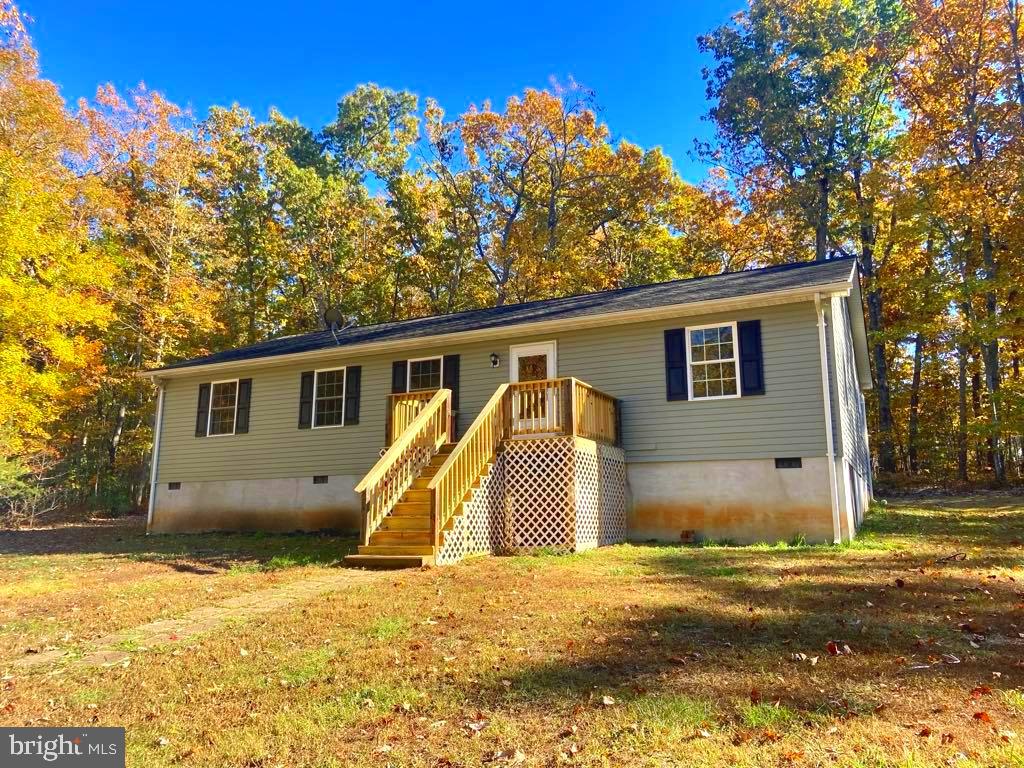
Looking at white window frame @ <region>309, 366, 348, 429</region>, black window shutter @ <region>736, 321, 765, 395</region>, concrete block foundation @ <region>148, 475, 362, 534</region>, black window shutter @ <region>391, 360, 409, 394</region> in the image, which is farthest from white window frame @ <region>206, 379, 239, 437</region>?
black window shutter @ <region>736, 321, 765, 395</region>

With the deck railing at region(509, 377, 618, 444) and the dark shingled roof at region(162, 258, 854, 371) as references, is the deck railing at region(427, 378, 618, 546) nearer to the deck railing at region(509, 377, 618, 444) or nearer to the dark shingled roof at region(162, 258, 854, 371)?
the deck railing at region(509, 377, 618, 444)

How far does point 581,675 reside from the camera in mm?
4086

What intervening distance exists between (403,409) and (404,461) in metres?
1.65

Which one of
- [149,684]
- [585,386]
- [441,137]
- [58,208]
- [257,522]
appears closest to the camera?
[149,684]

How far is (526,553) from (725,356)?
4.86m

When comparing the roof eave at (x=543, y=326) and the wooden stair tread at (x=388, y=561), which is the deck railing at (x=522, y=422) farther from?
the roof eave at (x=543, y=326)

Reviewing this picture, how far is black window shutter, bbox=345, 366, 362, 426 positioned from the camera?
14344mm

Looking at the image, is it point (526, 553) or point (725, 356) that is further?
point (725, 356)

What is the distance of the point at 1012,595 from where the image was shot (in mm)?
6129

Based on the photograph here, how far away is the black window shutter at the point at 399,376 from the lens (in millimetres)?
14062

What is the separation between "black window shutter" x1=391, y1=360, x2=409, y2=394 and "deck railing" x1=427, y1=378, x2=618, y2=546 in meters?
3.79

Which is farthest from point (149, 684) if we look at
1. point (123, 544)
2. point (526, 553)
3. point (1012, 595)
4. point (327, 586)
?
point (123, 544)

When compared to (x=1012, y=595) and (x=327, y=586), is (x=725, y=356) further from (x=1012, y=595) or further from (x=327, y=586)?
(x=327, y=586)

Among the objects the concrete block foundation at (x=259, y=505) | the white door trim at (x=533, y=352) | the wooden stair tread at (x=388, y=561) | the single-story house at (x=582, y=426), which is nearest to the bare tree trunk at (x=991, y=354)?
the single-story house at (x=582, y=426)
